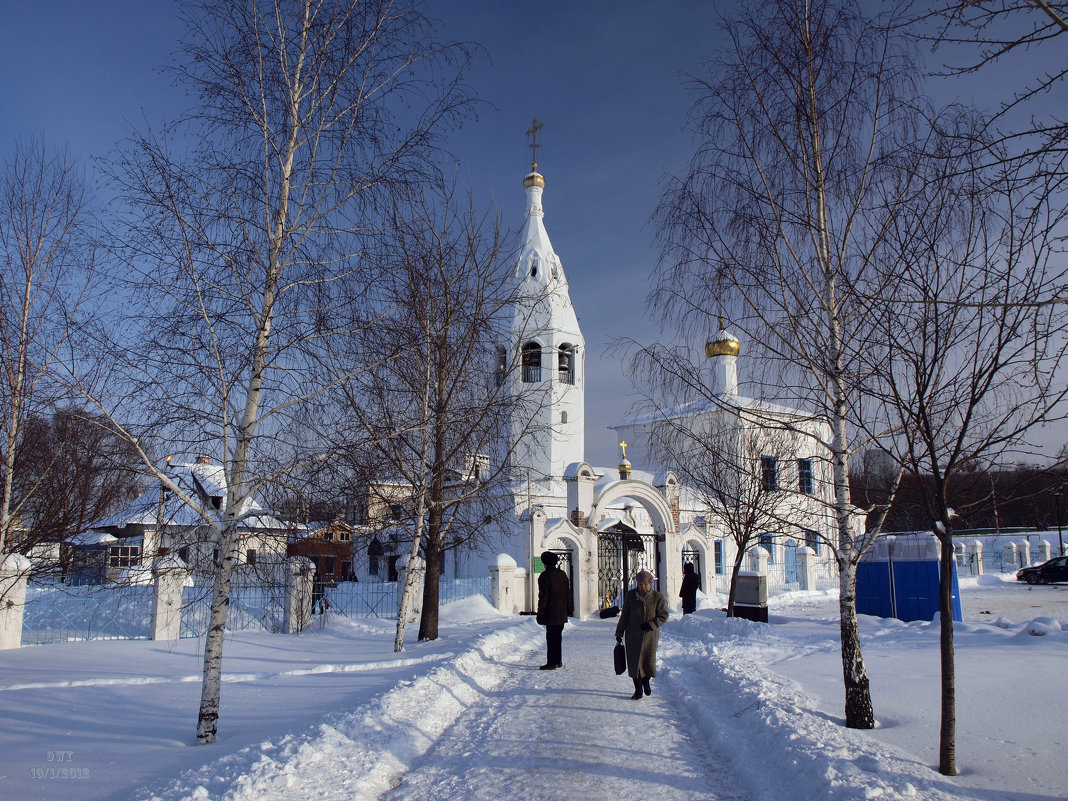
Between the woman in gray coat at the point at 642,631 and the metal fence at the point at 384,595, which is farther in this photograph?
the metal fence at the point at 384,595

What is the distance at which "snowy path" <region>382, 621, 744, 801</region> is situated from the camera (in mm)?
4996

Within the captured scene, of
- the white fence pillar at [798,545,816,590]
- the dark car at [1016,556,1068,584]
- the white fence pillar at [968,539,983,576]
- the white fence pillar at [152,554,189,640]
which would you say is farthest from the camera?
the white fence pillar at [968,539,983,576]

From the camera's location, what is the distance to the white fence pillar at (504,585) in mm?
18859

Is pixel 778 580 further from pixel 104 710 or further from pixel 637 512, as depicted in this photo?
pixel 104 710

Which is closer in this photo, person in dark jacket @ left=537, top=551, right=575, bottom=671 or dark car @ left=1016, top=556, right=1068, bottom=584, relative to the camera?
person in dark jacket @ left=537, top=551, right=575, bottom=671

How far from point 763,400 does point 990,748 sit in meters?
3.44

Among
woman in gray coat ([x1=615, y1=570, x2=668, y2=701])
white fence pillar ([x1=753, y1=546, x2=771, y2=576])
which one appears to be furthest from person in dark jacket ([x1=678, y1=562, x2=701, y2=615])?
woman in gray coat ([x1=615, y1=570, x2=668, y2=701])

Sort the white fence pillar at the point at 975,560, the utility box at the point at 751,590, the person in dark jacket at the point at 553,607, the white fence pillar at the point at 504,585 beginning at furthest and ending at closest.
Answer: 1. the white fence pillar at the point at 975,560
2. the white fence pillar at the point at 504,585
3. the utility box at the point at 751,590
4. the person in dark jacket at the point at 553,607

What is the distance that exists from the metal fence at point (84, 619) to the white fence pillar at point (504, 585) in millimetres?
8129

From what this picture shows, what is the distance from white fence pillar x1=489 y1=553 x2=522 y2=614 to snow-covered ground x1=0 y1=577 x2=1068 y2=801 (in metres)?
6.65

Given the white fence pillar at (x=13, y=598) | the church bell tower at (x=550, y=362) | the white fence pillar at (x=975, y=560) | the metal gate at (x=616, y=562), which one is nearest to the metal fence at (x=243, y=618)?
the white fence pillar at (x=13, y=598)

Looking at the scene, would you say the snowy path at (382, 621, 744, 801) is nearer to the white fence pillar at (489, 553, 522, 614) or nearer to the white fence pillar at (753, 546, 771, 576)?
the white fence pillar at (489, 553, 522, 614)

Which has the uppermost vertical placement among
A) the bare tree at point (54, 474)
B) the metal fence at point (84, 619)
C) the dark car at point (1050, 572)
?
the bare tree at point (54, 474)

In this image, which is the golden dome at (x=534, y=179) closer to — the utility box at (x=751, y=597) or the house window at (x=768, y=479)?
the utility box at (x=751, y=597)
